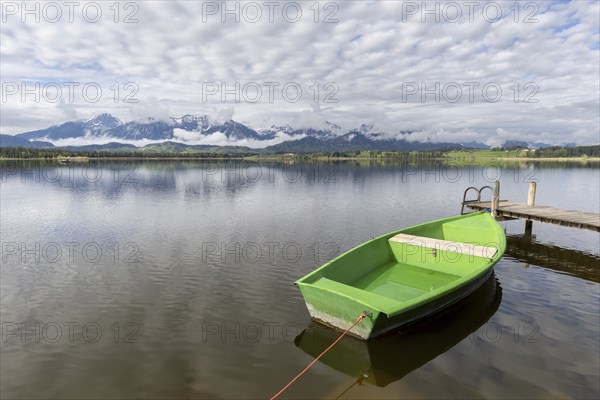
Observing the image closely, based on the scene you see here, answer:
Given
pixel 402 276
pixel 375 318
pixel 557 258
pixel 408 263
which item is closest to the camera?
pixel 375 318

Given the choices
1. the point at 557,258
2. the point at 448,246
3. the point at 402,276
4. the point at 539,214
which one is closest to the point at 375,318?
the point at 402,276

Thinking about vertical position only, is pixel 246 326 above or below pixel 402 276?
below

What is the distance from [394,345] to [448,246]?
8.09 metres

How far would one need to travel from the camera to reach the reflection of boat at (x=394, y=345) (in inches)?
456

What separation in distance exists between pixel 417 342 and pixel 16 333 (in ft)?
51.1

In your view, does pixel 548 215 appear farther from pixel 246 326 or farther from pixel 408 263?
pixel 246 326

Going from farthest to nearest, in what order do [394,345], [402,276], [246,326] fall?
1. [402,276]
2. [246,326]
3. [394,345]

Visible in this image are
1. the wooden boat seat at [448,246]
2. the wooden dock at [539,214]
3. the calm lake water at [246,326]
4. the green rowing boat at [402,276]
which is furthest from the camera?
the wooden dock at [539,214]

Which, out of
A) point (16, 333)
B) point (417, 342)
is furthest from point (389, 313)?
point (16, 333)

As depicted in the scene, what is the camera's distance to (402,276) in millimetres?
18047

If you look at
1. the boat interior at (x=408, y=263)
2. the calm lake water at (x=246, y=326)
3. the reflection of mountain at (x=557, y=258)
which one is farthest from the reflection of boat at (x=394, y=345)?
the reflection of mountain at (x=557, y=258)

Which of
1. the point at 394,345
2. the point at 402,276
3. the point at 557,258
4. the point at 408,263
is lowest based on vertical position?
the point at 394,345

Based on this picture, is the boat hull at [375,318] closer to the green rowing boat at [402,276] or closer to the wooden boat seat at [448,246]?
the green rowing boat at [402,276]

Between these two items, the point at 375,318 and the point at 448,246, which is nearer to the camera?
the point at 375,318
